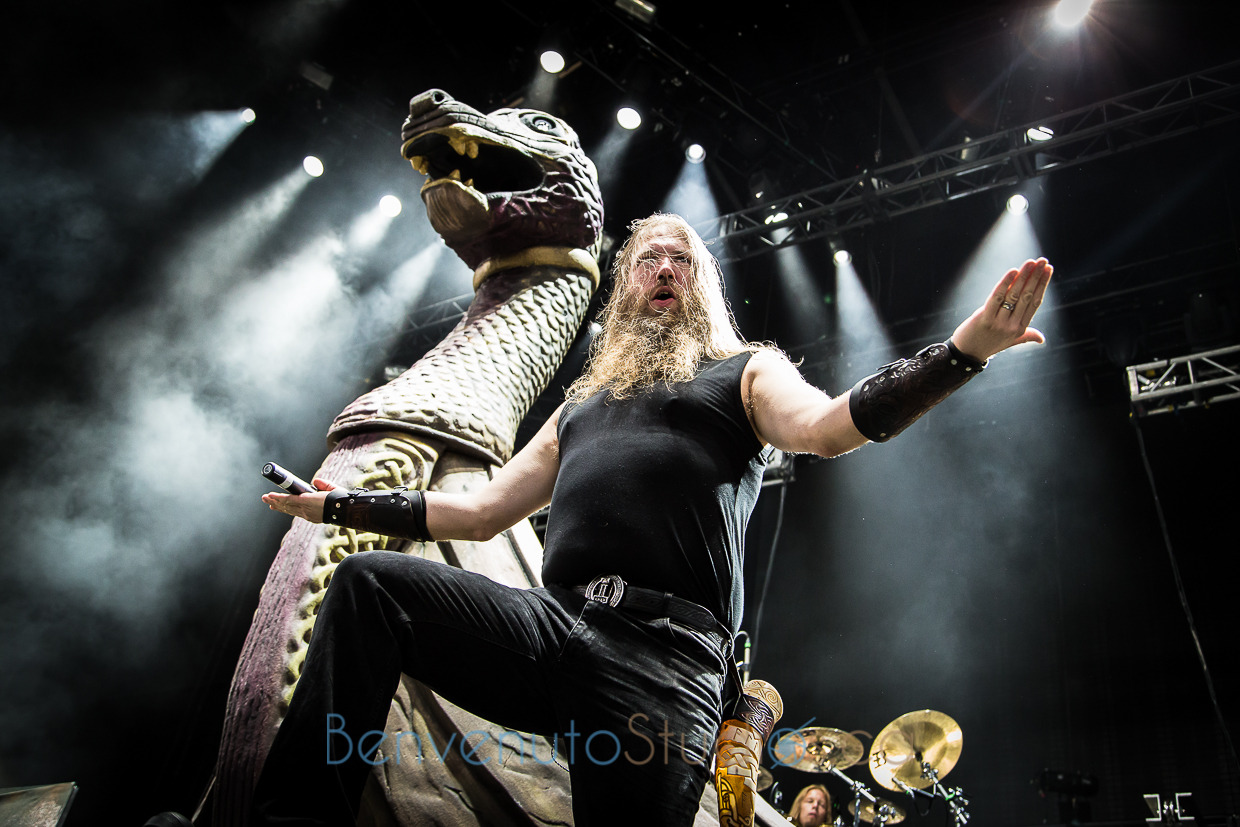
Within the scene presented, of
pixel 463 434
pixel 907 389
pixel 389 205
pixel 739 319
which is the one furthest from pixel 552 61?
pixel 907 389

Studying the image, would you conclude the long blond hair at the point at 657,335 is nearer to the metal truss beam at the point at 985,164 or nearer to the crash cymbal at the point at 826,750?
the metal truss beam at the point at 985,164

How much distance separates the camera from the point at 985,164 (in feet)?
24.9

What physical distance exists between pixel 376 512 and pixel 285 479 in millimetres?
200

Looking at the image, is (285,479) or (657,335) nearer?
(285,479)

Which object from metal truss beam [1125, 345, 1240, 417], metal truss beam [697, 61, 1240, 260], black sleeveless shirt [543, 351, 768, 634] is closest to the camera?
black sleeveless shirt [543, 351, 768, 634]

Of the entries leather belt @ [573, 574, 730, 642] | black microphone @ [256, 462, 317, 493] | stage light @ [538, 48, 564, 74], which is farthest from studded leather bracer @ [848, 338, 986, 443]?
stage light @ [538, 48, 564, 74]

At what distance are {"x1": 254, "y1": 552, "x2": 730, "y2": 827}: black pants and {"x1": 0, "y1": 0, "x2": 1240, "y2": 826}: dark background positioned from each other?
7.21 metres

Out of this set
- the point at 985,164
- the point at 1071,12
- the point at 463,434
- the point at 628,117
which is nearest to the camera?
the point at 463,434

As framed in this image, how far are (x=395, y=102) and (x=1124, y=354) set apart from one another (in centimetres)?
787

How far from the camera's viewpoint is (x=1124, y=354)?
854cm

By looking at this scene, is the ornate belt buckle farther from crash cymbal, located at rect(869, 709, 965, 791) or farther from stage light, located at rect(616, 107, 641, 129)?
stage light, located at rect(616, 107, 641, 129)

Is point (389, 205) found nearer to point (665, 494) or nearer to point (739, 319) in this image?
point (739, 319)

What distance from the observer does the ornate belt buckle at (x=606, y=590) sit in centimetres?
150

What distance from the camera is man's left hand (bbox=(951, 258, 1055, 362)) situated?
139cm
